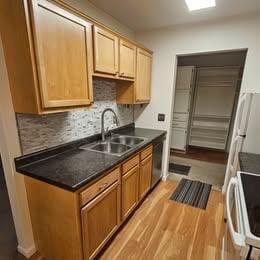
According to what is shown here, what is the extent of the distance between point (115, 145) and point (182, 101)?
257cm

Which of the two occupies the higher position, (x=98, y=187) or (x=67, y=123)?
(x=67, y=123)

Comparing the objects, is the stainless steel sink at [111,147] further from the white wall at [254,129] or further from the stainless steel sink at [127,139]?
the white wall at [254,129]

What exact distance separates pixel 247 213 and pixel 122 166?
41.2 inches

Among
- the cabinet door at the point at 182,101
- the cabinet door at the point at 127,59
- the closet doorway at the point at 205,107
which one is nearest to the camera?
the cabinet door at the point at 127,59

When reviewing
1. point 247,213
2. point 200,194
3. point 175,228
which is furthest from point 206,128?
point 247,213

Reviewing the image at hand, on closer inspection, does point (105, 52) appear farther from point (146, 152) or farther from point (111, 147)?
point (146, 152)

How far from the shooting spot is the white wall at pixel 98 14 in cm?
175

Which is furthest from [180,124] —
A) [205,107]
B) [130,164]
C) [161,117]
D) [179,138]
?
[130,164]

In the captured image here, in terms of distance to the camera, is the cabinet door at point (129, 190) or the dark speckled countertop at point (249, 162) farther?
the cabinet door at point (129, 190)

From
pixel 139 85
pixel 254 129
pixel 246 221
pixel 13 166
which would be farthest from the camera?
pixel 139 85

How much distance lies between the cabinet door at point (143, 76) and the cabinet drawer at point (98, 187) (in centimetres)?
122

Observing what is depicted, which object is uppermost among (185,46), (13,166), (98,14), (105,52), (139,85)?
(98,14)

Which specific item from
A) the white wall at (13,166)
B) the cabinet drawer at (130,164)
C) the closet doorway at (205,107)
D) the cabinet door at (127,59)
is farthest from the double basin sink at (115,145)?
the closet doorway at (205,107)

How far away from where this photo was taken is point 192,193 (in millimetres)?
2613
